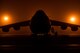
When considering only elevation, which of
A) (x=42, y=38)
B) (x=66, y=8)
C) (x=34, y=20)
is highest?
(x=66, y=8)

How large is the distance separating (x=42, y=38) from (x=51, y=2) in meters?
9.44

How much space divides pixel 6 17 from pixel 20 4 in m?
1.97

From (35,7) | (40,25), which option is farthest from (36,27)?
(35,7)

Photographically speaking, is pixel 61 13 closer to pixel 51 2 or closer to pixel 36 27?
pixel 51 2

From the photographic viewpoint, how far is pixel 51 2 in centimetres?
2462

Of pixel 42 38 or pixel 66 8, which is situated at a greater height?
pixel 66 8

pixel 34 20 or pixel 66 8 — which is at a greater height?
pixel 66 8

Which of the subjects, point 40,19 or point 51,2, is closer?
point 40,19

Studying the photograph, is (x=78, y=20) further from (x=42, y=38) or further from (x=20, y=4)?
(x=42, y=38)

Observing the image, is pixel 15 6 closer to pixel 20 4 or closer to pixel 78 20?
pixel 20 4

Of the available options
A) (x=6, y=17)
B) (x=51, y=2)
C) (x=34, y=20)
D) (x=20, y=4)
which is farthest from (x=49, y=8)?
(x=34, y=20)

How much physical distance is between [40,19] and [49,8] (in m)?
9.43

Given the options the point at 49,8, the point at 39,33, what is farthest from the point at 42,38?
the point at 49,8

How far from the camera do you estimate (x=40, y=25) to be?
1511 centimetres
